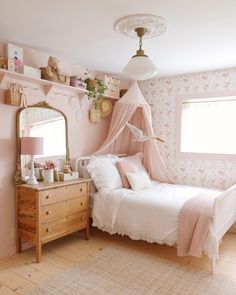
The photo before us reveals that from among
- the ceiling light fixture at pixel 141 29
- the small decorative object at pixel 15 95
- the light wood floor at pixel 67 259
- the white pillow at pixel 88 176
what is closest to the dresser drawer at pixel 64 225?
the light wood floor at pixel 67 259

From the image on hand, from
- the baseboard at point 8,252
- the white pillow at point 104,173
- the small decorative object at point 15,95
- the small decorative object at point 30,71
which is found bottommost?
the baseboard at point 8,252

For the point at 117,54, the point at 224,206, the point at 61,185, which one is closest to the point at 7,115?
the point at 61,185

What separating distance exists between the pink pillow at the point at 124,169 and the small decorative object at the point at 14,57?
193cm

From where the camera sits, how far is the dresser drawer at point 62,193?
9.70 feet

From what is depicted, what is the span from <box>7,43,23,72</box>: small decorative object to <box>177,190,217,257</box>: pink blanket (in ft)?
8.21

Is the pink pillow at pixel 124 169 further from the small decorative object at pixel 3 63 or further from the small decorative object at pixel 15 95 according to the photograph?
the small decorative object at pixel 3 63

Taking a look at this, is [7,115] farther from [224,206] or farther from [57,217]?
[224,206]

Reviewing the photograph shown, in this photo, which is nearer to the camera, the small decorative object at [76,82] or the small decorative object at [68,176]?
the small decorative object at [68,176]

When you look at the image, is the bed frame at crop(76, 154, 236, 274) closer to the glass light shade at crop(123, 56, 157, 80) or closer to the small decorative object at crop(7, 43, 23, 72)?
the glass light shade at crop(123, 56, 157, 80)

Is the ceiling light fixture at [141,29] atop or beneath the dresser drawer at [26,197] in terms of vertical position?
atop

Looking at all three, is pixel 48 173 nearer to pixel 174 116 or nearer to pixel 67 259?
pixel 67 259

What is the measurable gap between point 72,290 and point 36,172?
147cm

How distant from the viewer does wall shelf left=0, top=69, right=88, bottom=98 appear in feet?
9.81

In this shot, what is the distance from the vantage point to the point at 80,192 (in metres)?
3.43
